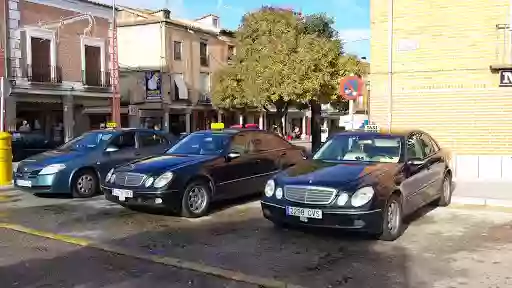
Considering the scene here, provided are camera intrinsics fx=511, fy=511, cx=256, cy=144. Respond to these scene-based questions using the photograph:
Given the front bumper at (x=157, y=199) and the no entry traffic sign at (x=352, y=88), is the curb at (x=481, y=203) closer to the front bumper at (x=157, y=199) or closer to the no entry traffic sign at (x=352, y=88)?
the no entry traffic sign at (x=352, y=88)

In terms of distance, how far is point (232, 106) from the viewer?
3025 cm

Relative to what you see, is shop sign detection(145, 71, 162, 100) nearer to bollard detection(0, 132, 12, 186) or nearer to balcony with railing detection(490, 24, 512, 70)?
bollard detection(0, 132, 12, 186)

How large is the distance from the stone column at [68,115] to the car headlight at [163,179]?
19072 millimetres

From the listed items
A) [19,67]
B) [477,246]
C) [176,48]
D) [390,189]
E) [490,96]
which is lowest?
[477,246]

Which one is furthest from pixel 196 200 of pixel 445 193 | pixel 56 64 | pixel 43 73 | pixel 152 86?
pixel 152 86

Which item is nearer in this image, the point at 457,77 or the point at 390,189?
the point at 390,189

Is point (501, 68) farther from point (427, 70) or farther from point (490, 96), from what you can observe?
point (427, 70)

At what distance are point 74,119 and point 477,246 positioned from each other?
77.4ft

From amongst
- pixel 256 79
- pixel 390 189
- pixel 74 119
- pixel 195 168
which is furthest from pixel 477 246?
pixel 74 119

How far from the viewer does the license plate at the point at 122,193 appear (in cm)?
769

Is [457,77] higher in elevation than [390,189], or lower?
higher

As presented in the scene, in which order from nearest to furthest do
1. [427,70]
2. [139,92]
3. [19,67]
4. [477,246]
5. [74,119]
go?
[477,246], [427,70], [19,67], [74,119], [139,92]

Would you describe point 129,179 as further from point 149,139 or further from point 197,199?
point 149,139

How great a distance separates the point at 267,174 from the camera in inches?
370
